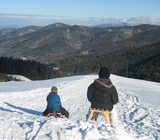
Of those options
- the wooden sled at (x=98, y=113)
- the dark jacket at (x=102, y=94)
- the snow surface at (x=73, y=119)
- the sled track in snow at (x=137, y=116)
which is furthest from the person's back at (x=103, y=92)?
the sled track in snow at (x=137, y=116)

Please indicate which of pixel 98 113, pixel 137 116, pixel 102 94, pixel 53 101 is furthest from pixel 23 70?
pixel 102 94

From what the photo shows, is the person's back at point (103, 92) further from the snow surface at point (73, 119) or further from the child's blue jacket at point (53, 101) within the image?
the child's blue jacket at point (53, 101)

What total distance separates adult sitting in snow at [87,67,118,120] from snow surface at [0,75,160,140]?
0.52m

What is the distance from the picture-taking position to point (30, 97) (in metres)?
15.1

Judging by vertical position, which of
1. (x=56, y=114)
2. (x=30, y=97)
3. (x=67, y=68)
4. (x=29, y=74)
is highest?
(x=56, y=114)

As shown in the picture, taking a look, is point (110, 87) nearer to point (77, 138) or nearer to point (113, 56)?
point (77, 138)

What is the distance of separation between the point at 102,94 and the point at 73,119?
4216 mm

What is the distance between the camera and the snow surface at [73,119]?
5574mm

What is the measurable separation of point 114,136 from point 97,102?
1355 mm

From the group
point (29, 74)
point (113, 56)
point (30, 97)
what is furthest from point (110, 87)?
point (113, 56)

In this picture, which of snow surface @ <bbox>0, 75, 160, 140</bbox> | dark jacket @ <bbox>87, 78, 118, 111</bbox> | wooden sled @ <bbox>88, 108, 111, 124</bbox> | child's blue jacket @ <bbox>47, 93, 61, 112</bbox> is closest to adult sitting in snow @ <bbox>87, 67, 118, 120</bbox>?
dark jacket @ <bbox>87, 78, 118, 111</bbox>

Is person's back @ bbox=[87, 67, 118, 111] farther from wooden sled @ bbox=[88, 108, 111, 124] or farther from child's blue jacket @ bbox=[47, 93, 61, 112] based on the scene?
child's blue jacket @ bbox=[47, 93, 61, 112]

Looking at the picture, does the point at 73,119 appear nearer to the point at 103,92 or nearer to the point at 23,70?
the point at 103,92

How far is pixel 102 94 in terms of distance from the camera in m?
6.43
